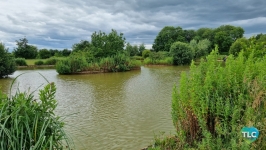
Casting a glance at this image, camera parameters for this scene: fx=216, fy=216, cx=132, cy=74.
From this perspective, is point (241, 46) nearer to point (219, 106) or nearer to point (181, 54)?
point (219, 106)

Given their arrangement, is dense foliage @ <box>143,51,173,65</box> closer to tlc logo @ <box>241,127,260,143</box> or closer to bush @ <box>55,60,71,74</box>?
bush @ <box>55,60,71,74</box>

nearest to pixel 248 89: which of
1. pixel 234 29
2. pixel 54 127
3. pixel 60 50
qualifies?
pixel 54 127

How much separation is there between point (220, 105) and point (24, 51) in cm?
4334

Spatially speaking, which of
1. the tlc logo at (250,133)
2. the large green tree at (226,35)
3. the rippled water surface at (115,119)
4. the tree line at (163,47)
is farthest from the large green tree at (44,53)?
the tlc logo at (250,133)

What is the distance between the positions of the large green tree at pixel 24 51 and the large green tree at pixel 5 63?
2445 cm

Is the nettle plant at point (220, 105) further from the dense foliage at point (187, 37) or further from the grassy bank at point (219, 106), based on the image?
the dense foliage at point (187, 37)

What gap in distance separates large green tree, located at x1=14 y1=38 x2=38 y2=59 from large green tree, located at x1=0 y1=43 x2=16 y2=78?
24454 millimetres

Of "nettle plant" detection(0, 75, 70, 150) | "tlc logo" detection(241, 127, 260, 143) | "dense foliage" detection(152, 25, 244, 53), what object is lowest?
"tlc logo" detection(241, 127, 260, 143)

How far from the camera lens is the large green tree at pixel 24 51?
1569 inches

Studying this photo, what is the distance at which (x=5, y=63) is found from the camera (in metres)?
16.7

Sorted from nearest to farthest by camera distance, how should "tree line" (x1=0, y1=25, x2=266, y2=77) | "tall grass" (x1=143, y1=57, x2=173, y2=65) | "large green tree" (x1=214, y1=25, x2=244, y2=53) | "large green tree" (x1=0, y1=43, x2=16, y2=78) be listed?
"large green tree" (x1=0, y1=43, x2=16, y2=78) < "tree line" (x1=0, y1=25, x2=266, y2=77) < "tall grass" (x1=143, y1=57, x2=173, y2=65) < "large green tree" (x1=214, y1=25, x2=244, y2=53)

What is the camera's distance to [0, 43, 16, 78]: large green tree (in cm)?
1659

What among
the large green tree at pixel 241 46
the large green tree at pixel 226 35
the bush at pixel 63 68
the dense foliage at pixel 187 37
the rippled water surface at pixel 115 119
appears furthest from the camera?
the large green tree at pixel 226 35

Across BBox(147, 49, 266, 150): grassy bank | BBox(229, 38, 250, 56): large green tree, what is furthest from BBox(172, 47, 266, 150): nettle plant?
BBox(229, 38, 250, 56): large green tree
